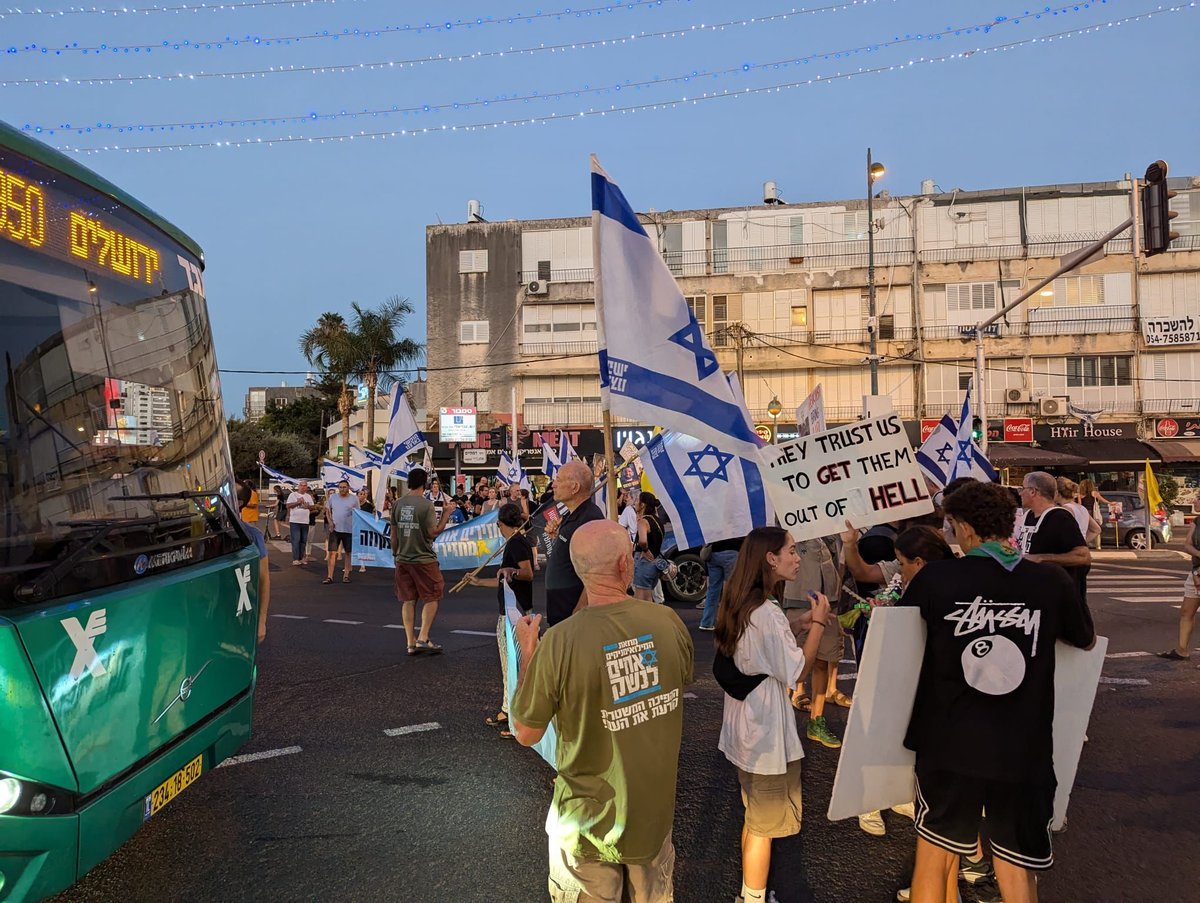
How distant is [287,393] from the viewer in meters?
110

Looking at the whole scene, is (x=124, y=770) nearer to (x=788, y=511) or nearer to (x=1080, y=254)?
(x=788, y=511)

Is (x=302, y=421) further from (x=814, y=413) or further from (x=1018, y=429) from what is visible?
(x=814, y=413)

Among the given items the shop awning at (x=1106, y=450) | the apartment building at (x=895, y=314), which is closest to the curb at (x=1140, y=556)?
the apartment building at (x=895, y=314)

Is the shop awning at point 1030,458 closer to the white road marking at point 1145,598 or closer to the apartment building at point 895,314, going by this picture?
the apartment building at point 895,314

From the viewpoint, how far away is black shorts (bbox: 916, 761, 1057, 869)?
2994 millimetres

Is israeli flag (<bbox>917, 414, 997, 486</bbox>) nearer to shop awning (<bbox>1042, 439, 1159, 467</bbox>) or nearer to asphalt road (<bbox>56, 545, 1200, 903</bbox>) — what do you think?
asphalt road (<bbox>56, 545, 1200, 903</bbox>)

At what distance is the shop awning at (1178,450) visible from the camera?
35.2 m

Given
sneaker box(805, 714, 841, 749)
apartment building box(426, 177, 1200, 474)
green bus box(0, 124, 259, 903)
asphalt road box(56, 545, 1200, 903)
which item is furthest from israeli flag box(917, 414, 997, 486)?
apartment building box(426, 177, 1200, 474)

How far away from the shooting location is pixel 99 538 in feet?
10.6

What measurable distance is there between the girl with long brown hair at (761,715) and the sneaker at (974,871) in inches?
38.9

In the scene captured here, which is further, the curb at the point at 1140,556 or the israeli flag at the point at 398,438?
the curb at the point at 1140,556

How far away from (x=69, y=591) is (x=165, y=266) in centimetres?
184

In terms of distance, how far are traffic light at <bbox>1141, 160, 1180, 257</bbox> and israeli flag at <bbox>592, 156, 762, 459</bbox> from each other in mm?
9484

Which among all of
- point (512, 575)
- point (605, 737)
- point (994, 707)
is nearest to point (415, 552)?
point (512, 575)
